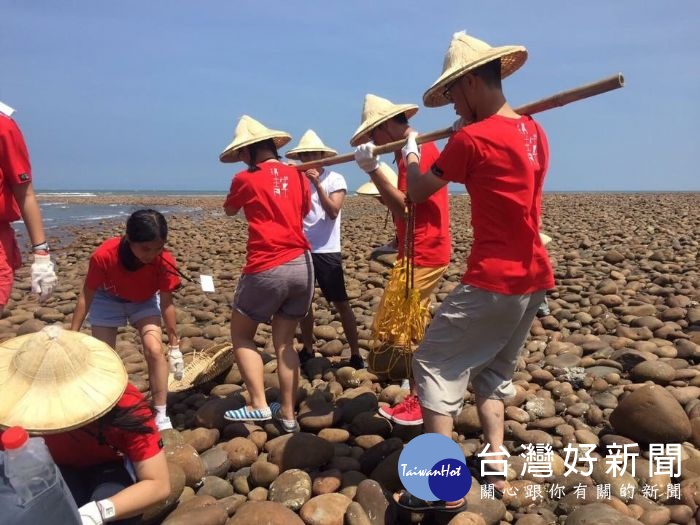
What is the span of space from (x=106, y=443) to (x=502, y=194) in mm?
1876

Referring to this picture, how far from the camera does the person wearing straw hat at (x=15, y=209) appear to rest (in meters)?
2.75

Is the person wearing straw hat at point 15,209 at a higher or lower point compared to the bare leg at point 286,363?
higher

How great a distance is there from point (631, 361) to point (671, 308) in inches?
68.8

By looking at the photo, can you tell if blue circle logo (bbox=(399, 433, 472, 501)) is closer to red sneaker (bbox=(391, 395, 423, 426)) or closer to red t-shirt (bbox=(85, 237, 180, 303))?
red sneaker (bbox=(391, 395, 423, 426))

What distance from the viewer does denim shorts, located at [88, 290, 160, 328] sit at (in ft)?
11.4

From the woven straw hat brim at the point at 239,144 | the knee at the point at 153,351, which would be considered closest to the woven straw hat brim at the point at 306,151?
the woven straw hat brim at the point at 239,144

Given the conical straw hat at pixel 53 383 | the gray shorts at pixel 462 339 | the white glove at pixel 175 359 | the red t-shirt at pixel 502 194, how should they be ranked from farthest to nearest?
1. the white glove at pixel 175 359
2. the gray shorts at pixel 462 339
3. the red t-shirt at pixel 502 194
4. the conical straw hat at pixel 53 383

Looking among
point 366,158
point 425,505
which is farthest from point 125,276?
point 425,505

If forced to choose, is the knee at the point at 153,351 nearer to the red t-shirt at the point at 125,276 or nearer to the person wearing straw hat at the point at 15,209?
the red t-shirt at the point at 125,276

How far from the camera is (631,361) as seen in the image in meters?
4.13

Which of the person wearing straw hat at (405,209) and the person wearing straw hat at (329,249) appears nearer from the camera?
the person wearing straw hat at (405,209)

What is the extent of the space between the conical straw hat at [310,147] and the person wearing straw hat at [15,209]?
216 cm

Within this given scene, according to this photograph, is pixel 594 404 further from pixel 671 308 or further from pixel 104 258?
pixel 104 258

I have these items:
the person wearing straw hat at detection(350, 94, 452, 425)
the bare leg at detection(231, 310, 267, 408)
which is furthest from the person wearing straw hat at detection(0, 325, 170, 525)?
the person wearing straw hat at detection(350, 94, 452, 425)
